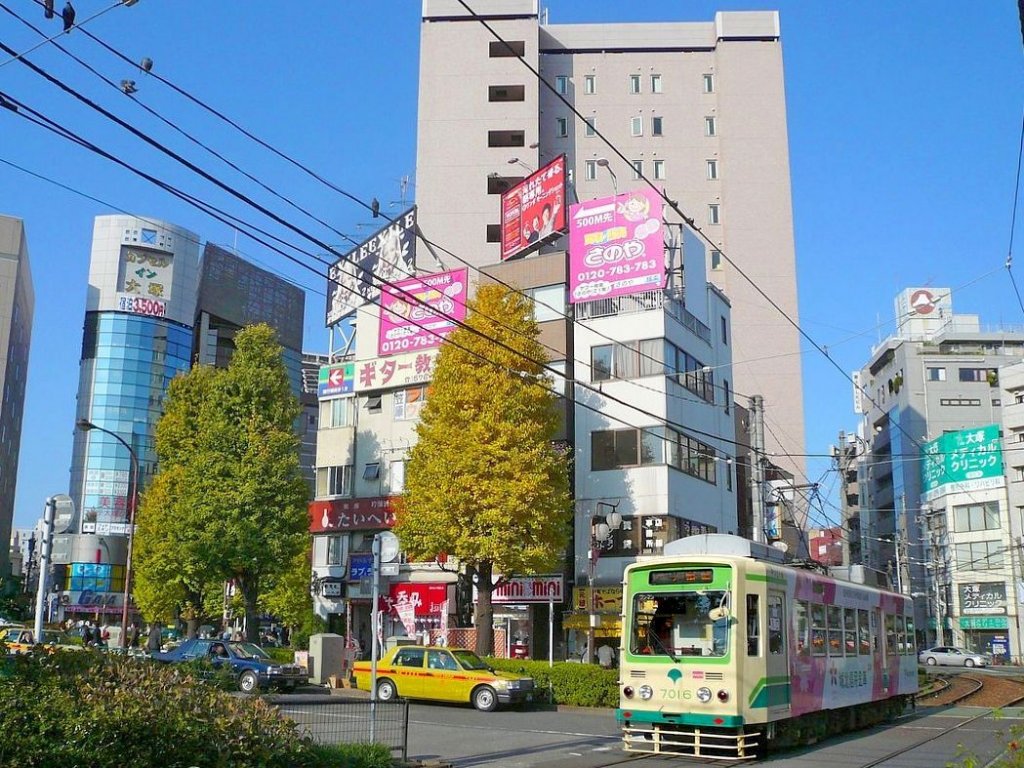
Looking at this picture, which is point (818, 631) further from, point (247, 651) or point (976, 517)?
point (976, 517)

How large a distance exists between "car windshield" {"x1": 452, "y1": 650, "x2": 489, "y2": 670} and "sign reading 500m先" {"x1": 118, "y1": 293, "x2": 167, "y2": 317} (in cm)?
8605

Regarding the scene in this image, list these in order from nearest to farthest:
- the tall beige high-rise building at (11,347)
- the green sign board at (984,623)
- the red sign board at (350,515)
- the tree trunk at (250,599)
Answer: the tree trunk at (250,599) → the red sign board at (350,515) → the green sign board at (984,623) → the tall beige high-rise building at (11,347)

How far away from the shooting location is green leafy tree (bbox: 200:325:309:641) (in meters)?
34.9

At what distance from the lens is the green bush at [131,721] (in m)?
8.87

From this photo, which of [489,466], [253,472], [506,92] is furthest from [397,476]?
[506,92]

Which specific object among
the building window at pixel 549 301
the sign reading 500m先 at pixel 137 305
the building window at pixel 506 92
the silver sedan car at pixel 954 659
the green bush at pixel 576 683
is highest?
the building window at pixel 506 92

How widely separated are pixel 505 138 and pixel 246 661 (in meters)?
40.3

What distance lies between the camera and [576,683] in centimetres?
2564

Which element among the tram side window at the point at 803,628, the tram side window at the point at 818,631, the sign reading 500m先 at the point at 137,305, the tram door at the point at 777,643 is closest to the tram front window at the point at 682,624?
the tram door at the point at 777,643

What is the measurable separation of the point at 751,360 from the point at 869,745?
140ft

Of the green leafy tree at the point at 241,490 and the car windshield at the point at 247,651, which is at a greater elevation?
the green leafy tree at the point at 241,490

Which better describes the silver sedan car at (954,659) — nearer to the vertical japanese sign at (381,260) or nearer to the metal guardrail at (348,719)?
the vertical japanese sign at (381,260)

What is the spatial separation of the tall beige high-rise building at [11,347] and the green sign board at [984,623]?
83.8 meters

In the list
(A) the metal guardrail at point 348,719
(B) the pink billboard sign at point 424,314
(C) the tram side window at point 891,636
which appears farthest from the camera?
(B) the pink billboard sign at point 424,314
